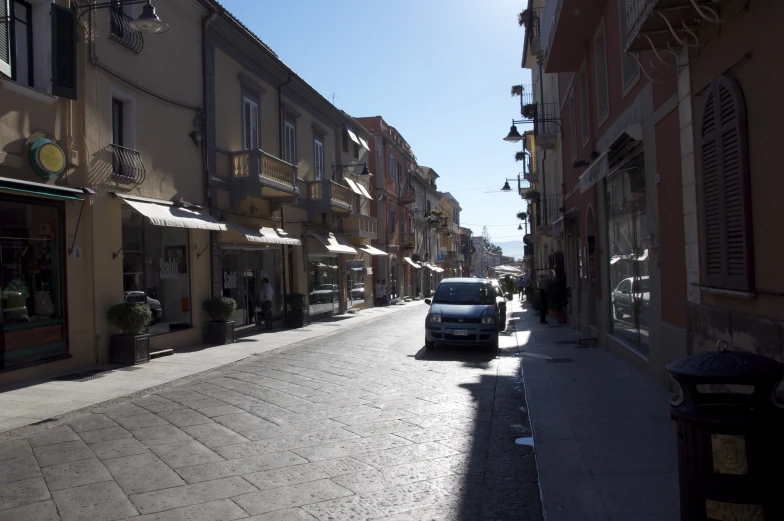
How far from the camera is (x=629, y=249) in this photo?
11.2m

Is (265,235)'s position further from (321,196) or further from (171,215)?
(321,196)

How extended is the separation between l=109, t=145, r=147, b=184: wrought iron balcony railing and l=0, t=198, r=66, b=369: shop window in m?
1.70

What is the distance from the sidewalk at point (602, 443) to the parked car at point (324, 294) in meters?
14.1

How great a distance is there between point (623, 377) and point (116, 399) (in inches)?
299

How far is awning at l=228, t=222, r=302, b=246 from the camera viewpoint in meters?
16.8

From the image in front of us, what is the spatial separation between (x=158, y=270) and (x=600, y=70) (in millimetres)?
10718

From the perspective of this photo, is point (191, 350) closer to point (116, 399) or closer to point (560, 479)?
point (116, 399)

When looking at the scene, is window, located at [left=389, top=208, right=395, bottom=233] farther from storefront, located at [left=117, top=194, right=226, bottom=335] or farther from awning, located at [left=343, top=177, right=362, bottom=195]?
storefront, located at [left=117, top=194, right=226, bottom=335]

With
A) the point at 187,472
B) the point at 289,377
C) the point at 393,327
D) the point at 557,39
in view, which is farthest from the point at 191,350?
the point at 557,39

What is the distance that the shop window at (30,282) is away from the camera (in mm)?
10039

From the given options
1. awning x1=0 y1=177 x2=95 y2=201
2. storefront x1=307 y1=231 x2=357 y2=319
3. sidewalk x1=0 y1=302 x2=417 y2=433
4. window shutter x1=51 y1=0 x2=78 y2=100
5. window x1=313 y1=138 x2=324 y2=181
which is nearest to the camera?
sidewalk x1=0 y1=302 x2=417 y2=433

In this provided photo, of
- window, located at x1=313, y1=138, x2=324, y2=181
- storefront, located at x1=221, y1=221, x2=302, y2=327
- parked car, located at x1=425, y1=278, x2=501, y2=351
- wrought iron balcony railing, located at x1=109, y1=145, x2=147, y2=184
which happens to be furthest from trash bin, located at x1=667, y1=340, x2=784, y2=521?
window, located at x1=313, y1=138, x2=324, y2=181

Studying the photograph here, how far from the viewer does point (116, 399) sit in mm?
8922

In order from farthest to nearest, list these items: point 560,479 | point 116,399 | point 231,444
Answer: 1. point 116,399
2. point 231,444
3. point 560,479
